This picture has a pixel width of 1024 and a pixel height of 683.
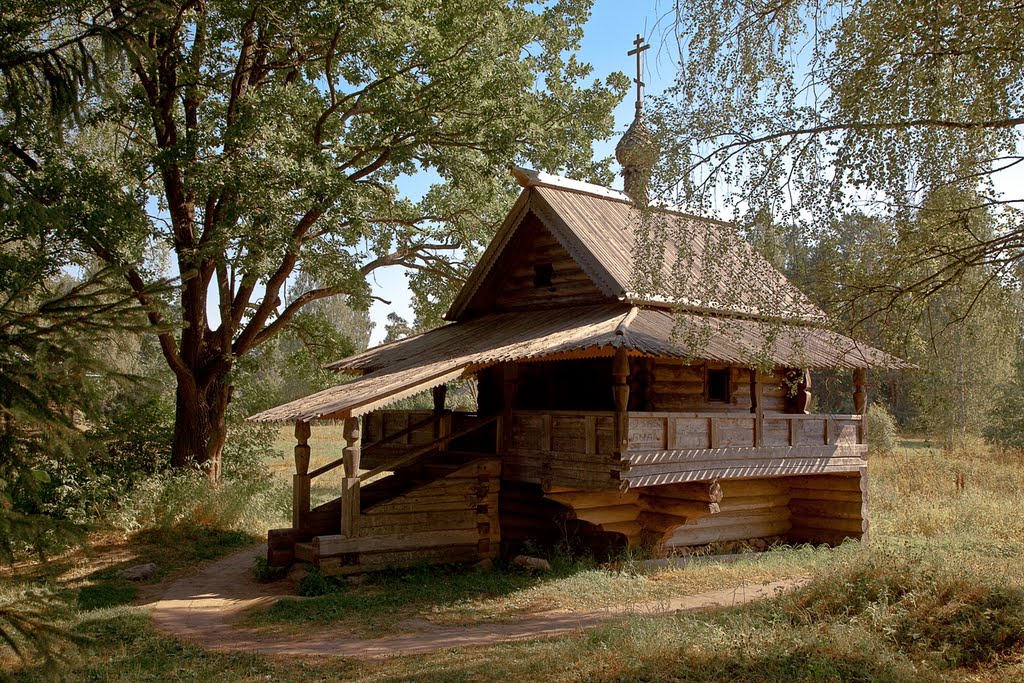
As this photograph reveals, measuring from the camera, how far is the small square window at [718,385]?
53.6 ft

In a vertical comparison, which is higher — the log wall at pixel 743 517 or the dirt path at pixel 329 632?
the log wall at pixel 743 517

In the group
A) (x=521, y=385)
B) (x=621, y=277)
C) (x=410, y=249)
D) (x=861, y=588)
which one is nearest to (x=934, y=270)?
(x=861, y=588)

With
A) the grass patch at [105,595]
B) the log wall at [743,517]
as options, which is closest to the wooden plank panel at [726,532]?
the log wall at [743,517]

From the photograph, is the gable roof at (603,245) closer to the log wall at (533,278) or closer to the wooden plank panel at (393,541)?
the log wall at (533,278)

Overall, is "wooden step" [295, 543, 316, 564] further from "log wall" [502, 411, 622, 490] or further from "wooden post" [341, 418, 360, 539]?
"log wall" [502, 411, 622, 490]

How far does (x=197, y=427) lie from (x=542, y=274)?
8.71 meters

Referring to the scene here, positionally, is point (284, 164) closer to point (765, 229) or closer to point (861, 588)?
point (765, 229)

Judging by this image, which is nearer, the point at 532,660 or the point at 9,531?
the point at 9,531

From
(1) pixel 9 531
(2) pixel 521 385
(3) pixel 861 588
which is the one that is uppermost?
(2) pixel 521 385

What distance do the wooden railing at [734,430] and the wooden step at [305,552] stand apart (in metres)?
5.48

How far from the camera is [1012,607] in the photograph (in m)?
8.28

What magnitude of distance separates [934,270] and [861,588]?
12.6 ft

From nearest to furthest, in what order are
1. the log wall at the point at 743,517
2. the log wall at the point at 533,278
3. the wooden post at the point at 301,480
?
the wooden post at the point at 301,480 < the log wall at the point at 533,278 < the log wall at the point at 743,517

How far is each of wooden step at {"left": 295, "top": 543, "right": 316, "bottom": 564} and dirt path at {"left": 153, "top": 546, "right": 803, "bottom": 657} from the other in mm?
620
